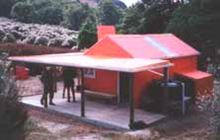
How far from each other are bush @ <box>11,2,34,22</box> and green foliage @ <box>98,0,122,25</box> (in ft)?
28.3

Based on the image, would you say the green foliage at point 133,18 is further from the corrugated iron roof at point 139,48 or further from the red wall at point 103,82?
the red wall at point 103,82

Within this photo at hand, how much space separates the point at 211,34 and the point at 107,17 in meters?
31.8

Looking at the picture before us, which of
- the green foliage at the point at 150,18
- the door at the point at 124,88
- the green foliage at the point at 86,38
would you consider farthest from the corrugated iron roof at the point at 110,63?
the green foliage at the point at 86,38

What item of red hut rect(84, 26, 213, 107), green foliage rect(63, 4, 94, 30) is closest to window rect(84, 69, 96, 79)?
red hut rect(84, 26, 213, 107)

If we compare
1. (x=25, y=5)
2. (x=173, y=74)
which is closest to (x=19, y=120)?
(x=173, y=74)

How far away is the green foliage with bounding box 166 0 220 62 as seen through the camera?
25266 mm

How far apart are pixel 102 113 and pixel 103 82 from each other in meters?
2.81

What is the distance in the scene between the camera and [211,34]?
25.5 metres

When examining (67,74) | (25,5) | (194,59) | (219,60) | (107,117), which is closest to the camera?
(107,117)

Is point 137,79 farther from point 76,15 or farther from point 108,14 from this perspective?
point 108,14

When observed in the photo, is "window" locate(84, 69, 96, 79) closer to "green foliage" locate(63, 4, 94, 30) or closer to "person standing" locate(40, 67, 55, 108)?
"person standing" locate(40, 67, 55, 108)

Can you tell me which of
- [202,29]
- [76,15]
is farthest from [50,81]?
[76,15]

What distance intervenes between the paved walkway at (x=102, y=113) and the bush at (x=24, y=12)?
3562 cm

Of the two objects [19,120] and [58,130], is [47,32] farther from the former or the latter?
[19,120]
